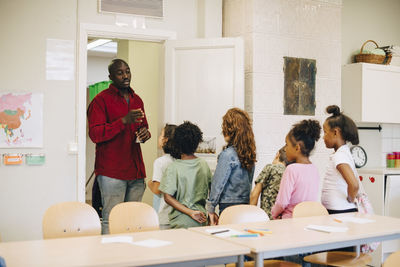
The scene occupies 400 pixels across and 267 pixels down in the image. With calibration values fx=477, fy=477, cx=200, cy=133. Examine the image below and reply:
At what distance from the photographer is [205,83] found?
464cm

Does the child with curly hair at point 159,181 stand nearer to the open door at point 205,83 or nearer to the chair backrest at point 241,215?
the chair backrest at point 241,215

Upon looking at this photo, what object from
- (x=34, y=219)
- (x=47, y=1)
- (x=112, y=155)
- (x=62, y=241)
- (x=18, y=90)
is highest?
(x=47, y=1)

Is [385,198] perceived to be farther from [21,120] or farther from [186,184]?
[21,120]

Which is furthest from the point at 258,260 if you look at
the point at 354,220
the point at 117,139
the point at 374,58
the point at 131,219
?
the point at 374,58

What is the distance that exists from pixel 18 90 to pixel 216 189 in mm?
2167

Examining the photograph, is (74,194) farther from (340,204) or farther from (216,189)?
(340,204)

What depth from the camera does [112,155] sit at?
4.12 meters

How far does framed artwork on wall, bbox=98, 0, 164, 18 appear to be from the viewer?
459 centimetres

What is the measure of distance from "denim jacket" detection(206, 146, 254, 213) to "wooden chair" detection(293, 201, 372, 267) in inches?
15.4

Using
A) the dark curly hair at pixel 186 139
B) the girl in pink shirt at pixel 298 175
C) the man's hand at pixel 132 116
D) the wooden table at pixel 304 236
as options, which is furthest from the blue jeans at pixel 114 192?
the wooden table at pixel 304 236

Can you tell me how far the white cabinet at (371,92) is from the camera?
210 inches

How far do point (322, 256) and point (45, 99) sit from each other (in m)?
2.77

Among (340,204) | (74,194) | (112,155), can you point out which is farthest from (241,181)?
(74,194)

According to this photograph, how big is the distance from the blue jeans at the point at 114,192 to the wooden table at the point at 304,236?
1503 mm
